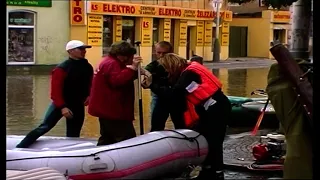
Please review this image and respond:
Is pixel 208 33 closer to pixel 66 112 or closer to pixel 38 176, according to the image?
pixel 66 112

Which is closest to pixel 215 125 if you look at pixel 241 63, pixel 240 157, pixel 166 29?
pixel 240 157

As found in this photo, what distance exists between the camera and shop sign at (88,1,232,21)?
3109 centimetres

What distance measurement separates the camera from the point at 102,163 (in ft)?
21.9

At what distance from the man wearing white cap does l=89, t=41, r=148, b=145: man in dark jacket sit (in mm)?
810

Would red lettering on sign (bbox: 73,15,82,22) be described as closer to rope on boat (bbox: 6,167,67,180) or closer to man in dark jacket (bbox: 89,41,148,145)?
man in dark jacket (bbox: 89,41,148,145)

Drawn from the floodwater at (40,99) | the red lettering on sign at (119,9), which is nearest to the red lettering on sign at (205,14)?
the red lettering on sign at (119,9)

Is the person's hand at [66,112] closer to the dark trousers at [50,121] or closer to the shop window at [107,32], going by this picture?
the dark trousers at [50,121]

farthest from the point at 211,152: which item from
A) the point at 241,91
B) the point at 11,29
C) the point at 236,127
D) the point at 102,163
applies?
the point at 11,29

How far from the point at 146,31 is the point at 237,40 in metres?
9.52

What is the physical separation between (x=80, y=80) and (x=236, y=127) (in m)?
4.93

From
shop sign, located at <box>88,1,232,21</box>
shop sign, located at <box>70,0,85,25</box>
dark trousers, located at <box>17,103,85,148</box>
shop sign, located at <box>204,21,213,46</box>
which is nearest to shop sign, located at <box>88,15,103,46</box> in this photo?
shop sign, located at <box>88,1,232,21</box>

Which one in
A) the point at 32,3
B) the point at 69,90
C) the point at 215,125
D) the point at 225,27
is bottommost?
the point at 215,125

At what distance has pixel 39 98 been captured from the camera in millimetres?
18031

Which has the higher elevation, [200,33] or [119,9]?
[119,9]
